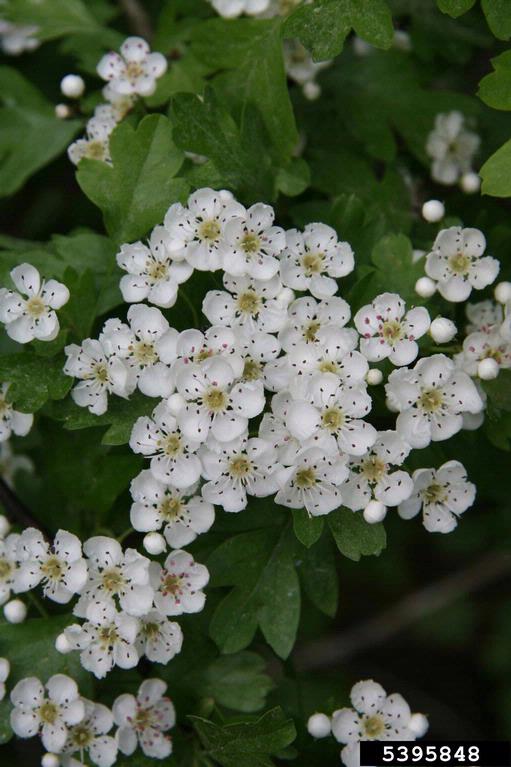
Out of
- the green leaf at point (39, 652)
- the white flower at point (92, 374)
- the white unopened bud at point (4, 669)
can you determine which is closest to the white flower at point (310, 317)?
the white flower at point (92, 374)

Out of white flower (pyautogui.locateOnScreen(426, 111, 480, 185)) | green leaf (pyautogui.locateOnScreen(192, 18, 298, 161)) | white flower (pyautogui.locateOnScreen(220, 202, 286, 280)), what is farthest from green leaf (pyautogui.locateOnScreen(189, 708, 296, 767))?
white flower (pyautogui.locateOnScreen(426, 111, 480, 185))

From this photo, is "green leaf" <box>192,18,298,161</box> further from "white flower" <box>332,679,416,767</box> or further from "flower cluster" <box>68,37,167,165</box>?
"white flower" <box>332,679,416,767</box>

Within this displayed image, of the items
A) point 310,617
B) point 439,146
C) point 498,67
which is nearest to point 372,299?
point 498,67

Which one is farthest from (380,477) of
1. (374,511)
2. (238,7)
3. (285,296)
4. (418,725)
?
(238,7)

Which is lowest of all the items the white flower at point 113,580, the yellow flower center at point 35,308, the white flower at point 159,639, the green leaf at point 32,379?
the white flower at point 159,639

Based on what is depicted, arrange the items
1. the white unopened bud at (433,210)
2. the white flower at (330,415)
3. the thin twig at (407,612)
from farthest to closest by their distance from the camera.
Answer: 1. the thin twig at (407,612)
2. the white unopened bud at (433,210)
3. the white flower at (330,415)

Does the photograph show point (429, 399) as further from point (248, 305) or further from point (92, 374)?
point (92, 374)

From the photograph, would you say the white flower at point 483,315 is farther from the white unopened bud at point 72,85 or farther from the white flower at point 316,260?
the white unopened bud at point 72,85
